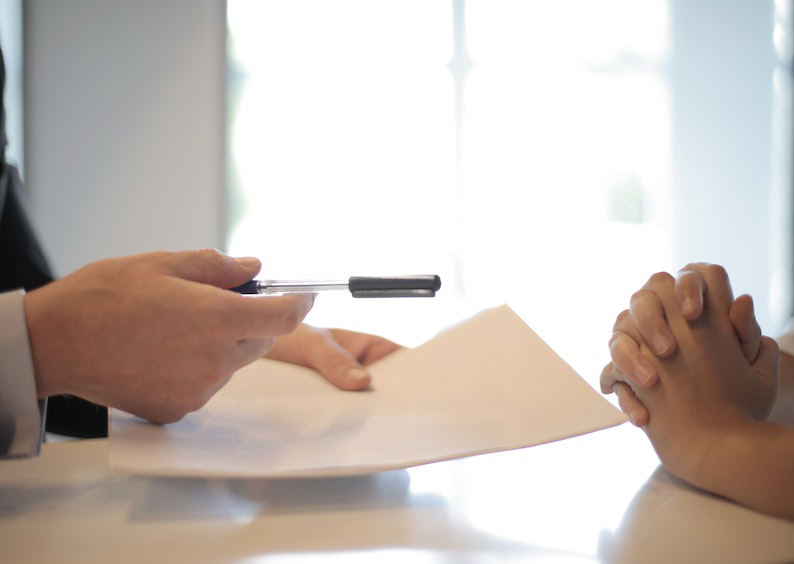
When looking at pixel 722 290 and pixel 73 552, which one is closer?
pixel 73 552

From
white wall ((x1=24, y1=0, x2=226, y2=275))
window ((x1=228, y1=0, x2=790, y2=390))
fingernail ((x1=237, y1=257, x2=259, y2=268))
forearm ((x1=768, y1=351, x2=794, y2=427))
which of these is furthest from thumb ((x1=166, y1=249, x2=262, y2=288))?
white wall ((x1=24, y1=0, x2=226, y2=275))

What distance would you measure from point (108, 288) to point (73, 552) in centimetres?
15

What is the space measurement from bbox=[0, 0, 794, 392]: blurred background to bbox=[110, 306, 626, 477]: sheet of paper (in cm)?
175

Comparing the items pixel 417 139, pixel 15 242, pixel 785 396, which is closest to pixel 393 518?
pixel 785 396

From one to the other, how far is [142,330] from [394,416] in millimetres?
174

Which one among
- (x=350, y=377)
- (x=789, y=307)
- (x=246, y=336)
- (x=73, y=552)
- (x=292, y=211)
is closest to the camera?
(x=73, y=552)

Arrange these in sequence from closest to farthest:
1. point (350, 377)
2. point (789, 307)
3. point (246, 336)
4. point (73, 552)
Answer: point (73, 552) → point (246, 336) → point (350, 377) → point (789, 307)

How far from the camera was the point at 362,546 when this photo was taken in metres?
0.29

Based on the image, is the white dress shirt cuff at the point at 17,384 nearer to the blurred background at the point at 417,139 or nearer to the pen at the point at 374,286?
the pen at the point at 374,286

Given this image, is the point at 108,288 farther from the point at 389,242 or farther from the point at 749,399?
the point at 389,242

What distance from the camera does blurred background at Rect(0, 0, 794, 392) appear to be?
2486 mm

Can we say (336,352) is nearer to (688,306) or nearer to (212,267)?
(212,267)

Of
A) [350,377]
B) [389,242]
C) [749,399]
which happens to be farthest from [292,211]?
[749,399]

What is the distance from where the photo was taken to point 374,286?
0.45 meters
